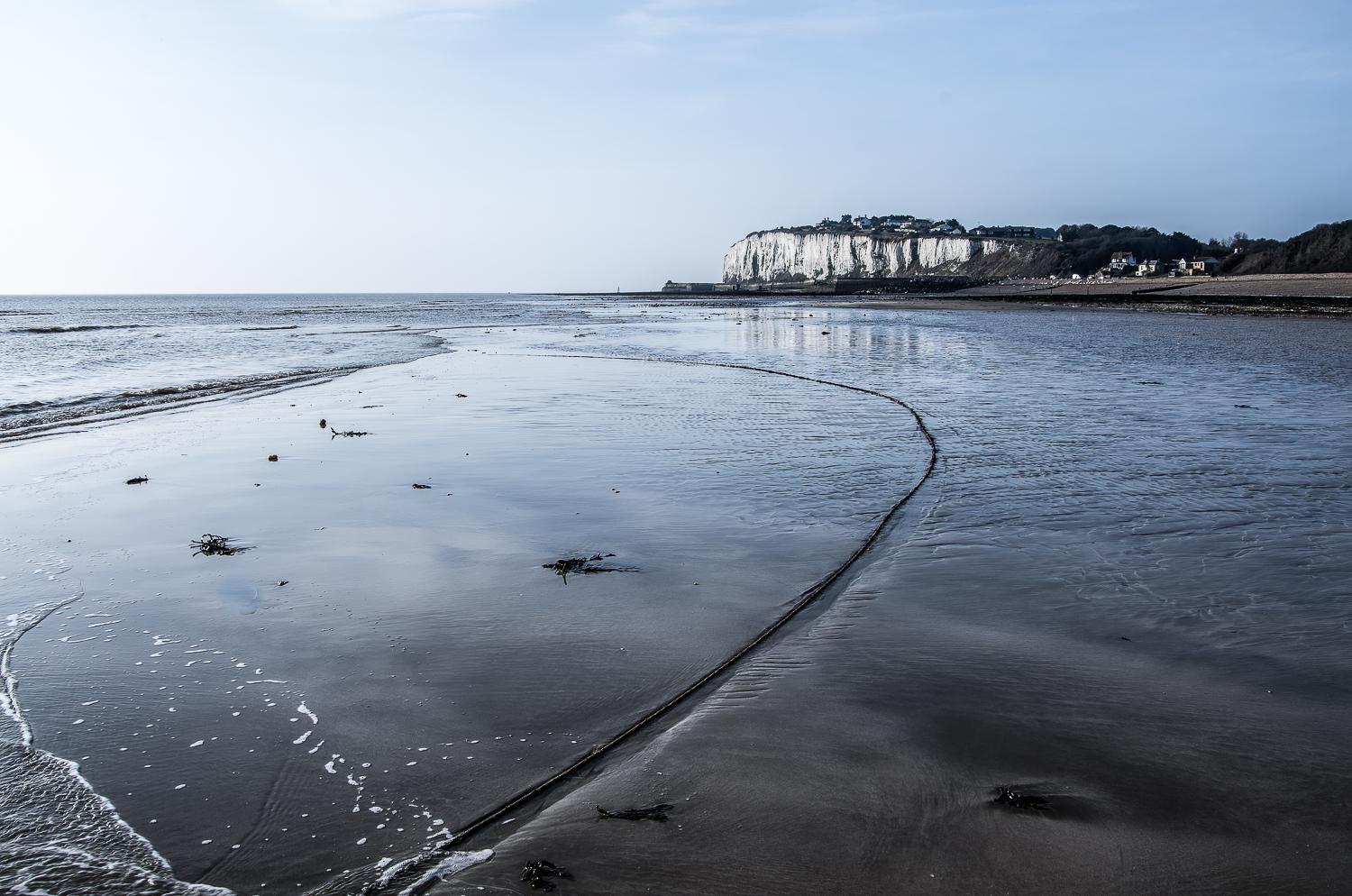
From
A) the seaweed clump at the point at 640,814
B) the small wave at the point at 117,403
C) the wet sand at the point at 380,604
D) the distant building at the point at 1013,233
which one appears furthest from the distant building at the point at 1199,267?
the seaweed clump at the point at 640,814

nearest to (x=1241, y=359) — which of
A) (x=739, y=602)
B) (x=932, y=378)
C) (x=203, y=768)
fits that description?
(x=932, y=378)

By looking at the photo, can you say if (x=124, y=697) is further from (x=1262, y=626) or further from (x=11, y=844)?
(x=1262, y=626)

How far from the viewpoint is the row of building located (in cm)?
10556

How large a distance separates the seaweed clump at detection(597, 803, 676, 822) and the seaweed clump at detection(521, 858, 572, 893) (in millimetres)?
314

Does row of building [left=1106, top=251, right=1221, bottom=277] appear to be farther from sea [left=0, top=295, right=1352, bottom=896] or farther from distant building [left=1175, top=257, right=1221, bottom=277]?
sea [left=0, top=295, right=1352, bottom=896]

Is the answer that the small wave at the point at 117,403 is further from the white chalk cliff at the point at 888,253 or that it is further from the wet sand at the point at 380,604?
the white chalk cliff at the point at 888,253

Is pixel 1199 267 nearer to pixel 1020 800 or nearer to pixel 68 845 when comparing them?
pixel 1020 800

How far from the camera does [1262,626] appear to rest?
15.0 feet

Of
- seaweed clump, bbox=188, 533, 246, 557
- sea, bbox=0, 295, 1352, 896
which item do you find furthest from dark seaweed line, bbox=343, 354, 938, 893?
seaweed clump, bbox=188, 533, 246, 557

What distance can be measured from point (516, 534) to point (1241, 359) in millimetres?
20920

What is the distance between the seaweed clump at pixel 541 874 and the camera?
2.61 meters

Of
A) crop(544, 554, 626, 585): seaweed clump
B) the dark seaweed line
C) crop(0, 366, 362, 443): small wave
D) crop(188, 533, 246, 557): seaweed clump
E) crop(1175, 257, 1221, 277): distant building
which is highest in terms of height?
crop(1175, 257, 1221, 277): distant building

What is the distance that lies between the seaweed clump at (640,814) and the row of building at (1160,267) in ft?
386

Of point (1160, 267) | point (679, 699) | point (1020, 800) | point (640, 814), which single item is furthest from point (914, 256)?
point (640, 814)
